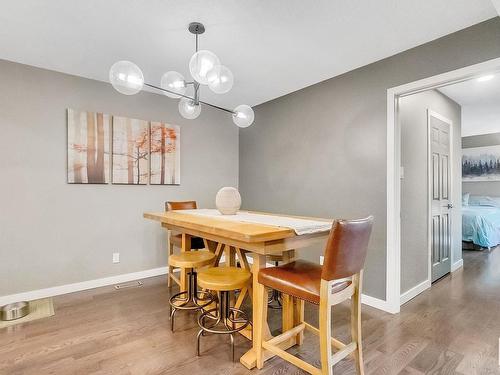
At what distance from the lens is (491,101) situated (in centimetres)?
410

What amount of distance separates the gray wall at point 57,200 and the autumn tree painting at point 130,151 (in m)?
0.11

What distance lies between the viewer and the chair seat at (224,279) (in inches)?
69.7

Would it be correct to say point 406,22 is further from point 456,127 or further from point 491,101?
point 491,101

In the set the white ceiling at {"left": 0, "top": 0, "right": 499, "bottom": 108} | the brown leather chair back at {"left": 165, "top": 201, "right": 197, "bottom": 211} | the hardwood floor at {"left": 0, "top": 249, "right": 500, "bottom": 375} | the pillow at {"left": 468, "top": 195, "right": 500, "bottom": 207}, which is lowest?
the hardwood floor at {"left": 0, "top": 249, "right": 500, "bottom": 375}

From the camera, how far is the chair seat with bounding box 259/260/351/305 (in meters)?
1.48

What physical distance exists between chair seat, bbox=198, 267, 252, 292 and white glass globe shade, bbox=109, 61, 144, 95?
4.49 feet

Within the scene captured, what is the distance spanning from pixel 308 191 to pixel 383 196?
37.3 inches

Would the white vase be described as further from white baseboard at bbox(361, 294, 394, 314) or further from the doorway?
white baseboard at bbox(361, 294, 394, 314)

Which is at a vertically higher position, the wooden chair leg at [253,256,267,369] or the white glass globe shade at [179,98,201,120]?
the white glass globe shade at [179,98,201,120]

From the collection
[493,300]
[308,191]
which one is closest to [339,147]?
[308,191]

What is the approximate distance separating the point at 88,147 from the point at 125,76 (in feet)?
5.58

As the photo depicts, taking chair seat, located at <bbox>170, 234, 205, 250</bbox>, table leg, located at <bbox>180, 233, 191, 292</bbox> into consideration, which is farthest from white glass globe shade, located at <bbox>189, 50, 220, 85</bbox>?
chair seat, located at <bbox>170, 234, 205, 250</bbox>

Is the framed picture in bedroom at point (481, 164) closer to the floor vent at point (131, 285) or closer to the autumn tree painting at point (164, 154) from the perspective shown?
the autumn tree painting at point (164, 154)

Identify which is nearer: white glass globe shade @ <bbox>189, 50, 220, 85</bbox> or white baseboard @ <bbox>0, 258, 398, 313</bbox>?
white glass globe shade @ <bbox>189, 50, 220, 85</bbox>
